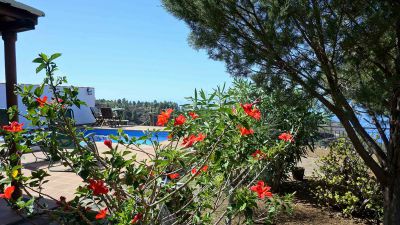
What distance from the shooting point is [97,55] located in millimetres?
25516

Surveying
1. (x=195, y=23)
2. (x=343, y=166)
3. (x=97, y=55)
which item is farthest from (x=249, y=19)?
(x=97, y=55)

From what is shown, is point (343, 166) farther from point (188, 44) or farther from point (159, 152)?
point (159, 152)

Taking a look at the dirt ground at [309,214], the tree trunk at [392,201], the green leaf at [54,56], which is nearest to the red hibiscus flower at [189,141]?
the green leaf at [54,56]

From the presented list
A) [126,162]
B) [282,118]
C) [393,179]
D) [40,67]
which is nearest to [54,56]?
[40,67]

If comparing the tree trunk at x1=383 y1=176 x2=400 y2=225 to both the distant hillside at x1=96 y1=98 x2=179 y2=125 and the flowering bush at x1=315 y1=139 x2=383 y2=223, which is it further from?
the distant hillside at x1=96 y1=98 x2=179 y2=125

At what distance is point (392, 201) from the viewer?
366 cm

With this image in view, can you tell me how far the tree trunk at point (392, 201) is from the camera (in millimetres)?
3639

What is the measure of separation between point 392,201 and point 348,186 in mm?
1337

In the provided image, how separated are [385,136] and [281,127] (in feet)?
5.15

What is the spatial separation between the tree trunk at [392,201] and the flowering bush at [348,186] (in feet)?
2.54

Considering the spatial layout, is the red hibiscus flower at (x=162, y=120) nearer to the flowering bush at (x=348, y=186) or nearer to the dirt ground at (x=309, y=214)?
the dirt ground at (x=309, y=214)

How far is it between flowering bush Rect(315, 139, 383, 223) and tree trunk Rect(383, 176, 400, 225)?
0.77m

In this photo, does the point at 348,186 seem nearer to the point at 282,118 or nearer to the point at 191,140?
the point at 282,118

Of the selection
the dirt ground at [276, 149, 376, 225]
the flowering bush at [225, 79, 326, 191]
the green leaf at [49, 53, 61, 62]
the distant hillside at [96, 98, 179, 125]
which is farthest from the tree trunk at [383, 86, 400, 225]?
the distant hillside at [96, 98, 179, 125]
